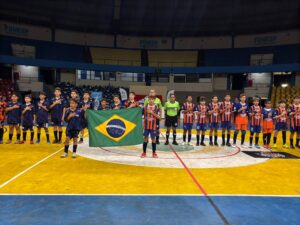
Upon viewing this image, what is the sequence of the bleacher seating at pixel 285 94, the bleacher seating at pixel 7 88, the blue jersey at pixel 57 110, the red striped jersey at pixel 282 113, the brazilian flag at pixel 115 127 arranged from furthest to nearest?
the bleacher seating at pixel 285 94 → the bleacher seating at pixel 7 88 → the red striped jersey at pixel 282 113 → the blue jersey at pixel 57 110 → the brazilian flag at pixel 115 127

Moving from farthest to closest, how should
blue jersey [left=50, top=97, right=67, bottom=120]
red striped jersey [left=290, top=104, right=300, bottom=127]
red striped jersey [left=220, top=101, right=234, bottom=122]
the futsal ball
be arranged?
red striped jersey [left=220, top=101, right=234, bottom=122]
red striped jersey [left=290, top=104, right=300, bottom=127]
blue jersey [left=50, top=97, right=67, bottom=120]
the futsal ball

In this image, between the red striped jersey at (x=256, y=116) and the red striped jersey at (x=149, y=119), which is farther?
the red striped jersey at (x=256, y=116)

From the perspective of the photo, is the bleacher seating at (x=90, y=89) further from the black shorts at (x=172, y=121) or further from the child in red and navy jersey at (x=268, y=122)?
the child in red and navy jersey at (x=268, y=122)

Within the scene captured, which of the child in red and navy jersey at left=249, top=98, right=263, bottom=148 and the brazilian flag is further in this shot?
the child in red and navy jersey at left=249, top=98, right=263, bottom=148

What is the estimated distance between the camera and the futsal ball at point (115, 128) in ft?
30.1

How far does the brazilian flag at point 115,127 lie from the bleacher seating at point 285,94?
86.5ft

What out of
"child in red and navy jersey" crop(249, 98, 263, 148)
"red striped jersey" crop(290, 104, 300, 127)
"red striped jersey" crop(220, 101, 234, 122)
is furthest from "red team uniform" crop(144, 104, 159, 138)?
"red striped jersey" crop(290, 104, 300, 127)

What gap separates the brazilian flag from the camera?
9.06 metres

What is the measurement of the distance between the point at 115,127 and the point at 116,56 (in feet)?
107

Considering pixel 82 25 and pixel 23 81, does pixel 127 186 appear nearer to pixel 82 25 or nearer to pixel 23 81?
pixel 23 81

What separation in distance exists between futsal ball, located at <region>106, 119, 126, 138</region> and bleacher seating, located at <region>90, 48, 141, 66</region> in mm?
31430

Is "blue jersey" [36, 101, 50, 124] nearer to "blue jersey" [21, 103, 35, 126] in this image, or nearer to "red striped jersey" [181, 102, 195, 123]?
"blue jersey" [21, 103, 35, 126]

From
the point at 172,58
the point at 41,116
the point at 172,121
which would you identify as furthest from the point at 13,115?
the point at 172,58

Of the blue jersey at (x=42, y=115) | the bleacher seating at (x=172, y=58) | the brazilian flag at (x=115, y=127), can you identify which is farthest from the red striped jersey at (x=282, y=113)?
the bleacher seating at (x=172, y=58)
